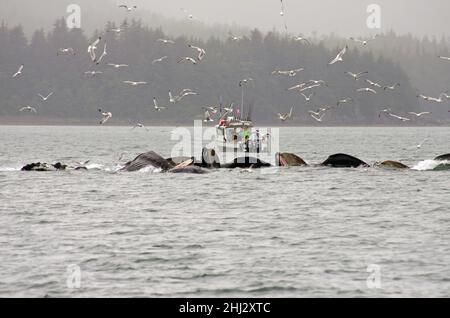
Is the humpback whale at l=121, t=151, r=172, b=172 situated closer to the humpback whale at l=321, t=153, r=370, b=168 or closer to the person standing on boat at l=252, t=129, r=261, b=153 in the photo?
the person standing on boat at l=252, t=129, r=261, b=153

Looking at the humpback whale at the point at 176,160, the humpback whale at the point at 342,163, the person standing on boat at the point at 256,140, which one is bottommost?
the humpback whale at the point at 342,163

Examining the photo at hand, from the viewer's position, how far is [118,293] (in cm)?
2405

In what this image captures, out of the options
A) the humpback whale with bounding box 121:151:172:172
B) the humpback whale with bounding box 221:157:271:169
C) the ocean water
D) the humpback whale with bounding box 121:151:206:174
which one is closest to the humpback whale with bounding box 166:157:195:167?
the humpback whale with bounding box 121:151:206:174

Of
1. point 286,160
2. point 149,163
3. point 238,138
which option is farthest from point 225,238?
point 238,138

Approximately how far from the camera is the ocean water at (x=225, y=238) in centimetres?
2519

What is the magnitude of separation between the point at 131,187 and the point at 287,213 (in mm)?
14533

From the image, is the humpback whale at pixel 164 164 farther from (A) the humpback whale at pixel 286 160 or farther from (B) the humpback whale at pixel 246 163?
(A) the humpback whale at pixel 286 160

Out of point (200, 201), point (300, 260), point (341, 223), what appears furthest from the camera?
point (200, 201)

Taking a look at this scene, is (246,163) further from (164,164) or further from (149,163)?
(149,163)

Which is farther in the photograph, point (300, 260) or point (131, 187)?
point (131, 187)

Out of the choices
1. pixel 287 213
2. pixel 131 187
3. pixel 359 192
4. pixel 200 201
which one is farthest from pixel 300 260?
pixel 131 187

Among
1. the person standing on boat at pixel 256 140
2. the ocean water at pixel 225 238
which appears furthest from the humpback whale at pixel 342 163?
the ocean water at pixel 225 238
